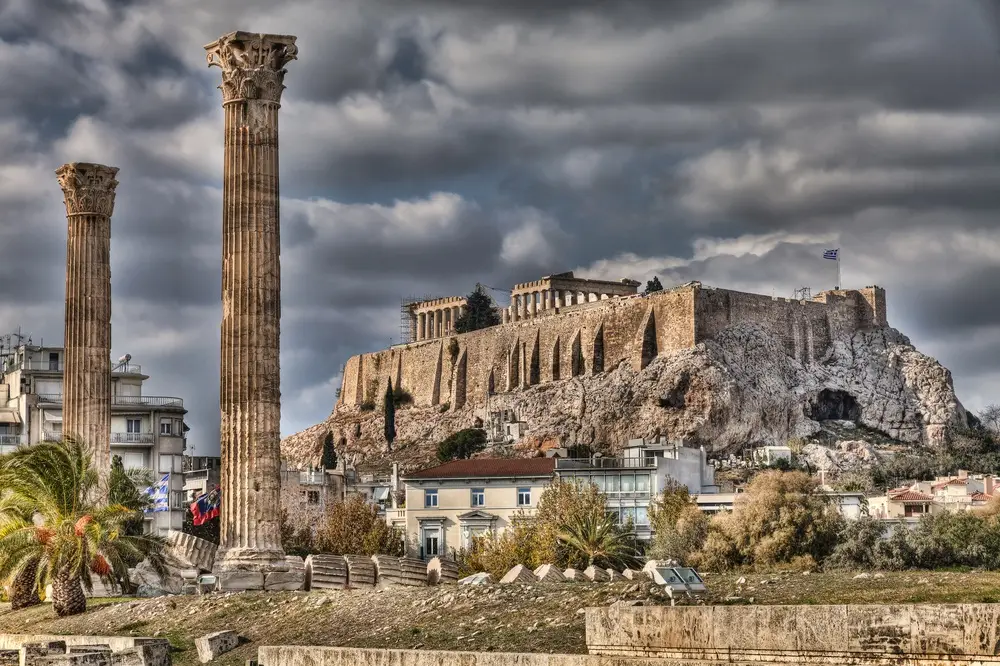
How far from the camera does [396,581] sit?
86.7 feet

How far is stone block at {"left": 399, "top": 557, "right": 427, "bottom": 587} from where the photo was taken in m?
26.6

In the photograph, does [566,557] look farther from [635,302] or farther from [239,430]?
[635,302]

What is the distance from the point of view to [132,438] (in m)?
70.2

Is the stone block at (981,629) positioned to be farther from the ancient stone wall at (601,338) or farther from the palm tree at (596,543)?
the ancient stone wall at (601,338)

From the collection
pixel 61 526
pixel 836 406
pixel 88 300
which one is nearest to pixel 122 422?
pixel 88 300

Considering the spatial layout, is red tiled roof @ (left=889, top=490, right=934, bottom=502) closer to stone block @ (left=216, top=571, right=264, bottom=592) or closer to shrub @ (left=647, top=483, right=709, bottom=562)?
shrub @ (left=647, top=483, right=709, bottom=562)

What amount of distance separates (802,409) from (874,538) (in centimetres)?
6411

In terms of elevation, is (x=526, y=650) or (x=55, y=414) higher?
(x=55, y=414)

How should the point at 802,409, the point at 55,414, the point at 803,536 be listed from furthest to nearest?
the point at 802,409 → the point at 55,414 → the point at 803,536

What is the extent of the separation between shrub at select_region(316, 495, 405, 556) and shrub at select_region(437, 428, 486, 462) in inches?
1575

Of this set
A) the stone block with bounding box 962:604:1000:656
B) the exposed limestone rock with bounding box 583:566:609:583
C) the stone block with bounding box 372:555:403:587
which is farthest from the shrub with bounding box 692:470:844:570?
the stone block with bounding box 962:604:1000:656

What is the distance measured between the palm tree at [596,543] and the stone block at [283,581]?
2121cm

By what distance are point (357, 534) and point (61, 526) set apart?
36034 mm

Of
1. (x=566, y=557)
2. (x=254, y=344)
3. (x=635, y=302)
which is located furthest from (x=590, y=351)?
(x=254, y=344)
